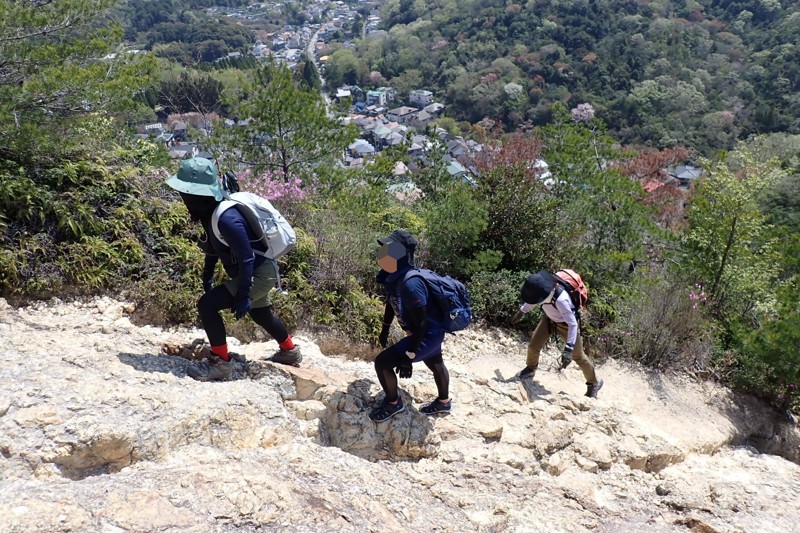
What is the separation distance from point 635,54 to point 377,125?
83.4ft

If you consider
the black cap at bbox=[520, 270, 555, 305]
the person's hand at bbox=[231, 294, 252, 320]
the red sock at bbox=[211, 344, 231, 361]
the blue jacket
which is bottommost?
the red sock at bbox=[211, 344, 231, 361]

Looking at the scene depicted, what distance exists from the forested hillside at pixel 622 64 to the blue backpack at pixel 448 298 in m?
39.0

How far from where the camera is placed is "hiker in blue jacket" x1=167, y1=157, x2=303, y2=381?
3328 millimetres

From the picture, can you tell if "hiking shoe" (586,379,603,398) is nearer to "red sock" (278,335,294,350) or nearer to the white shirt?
the white shirt

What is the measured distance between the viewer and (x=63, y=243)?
16.0 feet

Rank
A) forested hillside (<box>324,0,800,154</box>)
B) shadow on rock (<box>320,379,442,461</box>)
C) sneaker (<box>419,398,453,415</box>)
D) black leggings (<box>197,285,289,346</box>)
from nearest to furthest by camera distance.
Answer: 1. black leggings (<box>197,285,289,346</box>)
2. shadow on rock (<box>320,379,442,461</box>)
3. sneaker (<box>419,398,453,415</box>)
4. forested hillside (<box>324,0,800,154</box>)

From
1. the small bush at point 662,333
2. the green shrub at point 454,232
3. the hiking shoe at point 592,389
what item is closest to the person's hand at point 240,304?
the hiking shoe at point 592,389

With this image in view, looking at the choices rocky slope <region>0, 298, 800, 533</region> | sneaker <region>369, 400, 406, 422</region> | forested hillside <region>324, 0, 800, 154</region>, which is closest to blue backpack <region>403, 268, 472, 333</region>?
sneaker <region>369, 400, 406, 422</region>

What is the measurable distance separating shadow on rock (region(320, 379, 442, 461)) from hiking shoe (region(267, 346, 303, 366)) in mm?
486

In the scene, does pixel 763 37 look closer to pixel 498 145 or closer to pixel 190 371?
pixel 498 145

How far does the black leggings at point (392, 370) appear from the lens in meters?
3.67

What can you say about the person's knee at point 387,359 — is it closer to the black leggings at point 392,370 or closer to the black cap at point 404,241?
the black leggings at point 392,370

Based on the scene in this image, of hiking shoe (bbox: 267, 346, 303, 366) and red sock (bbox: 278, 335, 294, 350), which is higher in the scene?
red sock (bbox: 278, 335, 294, 350)

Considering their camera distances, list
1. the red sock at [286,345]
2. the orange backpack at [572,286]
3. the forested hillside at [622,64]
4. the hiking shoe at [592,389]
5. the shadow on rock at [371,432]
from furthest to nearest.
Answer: the forested hillside at [622,64] < the hiking shoe at [592,389] < the orange backpack at [572,286] < the red sock at [286,345] < the shadow on rock at [371,432]
